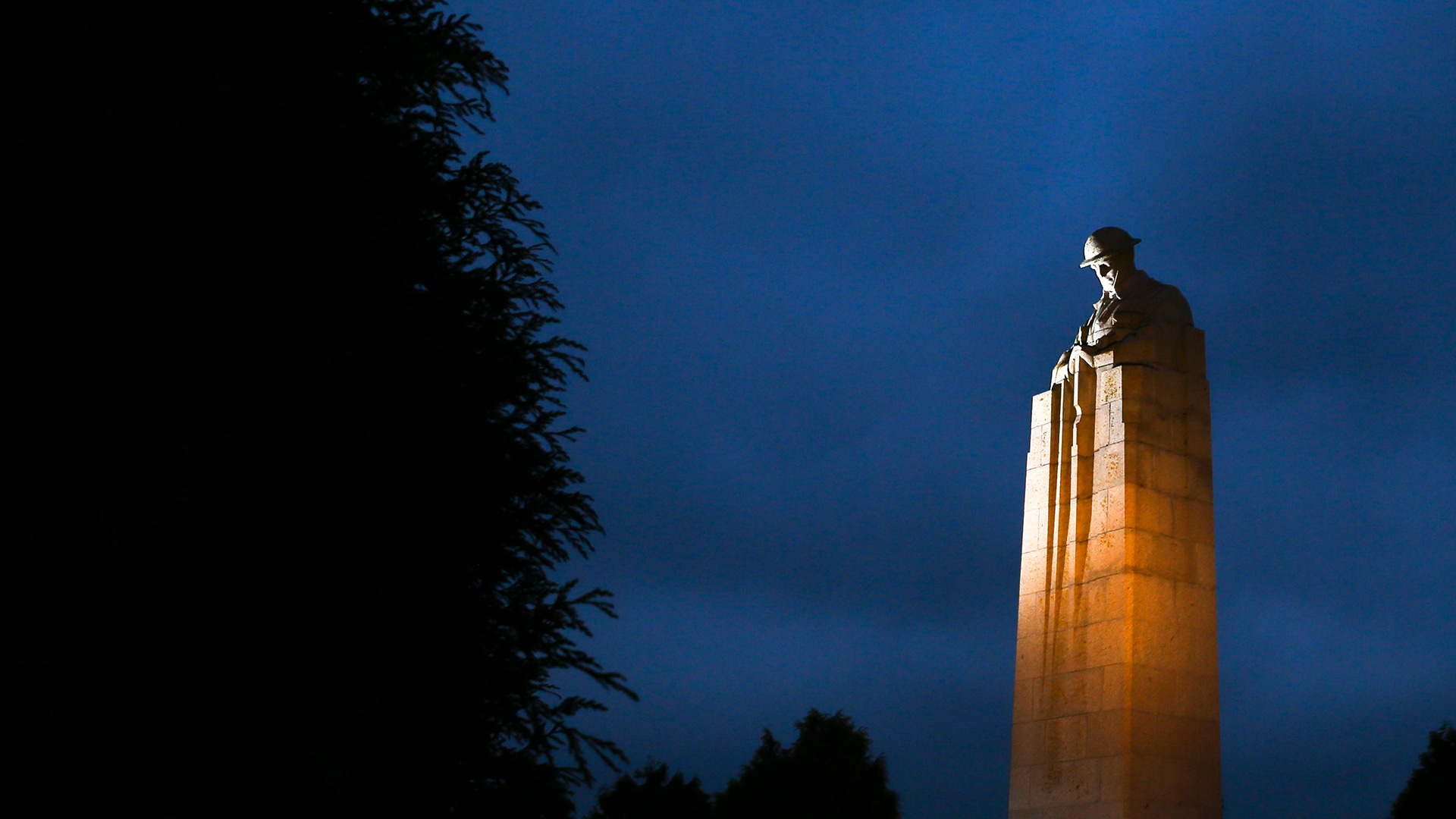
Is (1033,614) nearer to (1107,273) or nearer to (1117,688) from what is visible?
(1117,688)

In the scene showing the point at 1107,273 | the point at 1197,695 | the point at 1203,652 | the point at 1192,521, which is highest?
the point at 1107,273

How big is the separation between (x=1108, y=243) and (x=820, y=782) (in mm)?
23845

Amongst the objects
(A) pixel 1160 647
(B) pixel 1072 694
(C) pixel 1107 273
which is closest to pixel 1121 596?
(A) pixel 1160 647

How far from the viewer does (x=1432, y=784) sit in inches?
1161

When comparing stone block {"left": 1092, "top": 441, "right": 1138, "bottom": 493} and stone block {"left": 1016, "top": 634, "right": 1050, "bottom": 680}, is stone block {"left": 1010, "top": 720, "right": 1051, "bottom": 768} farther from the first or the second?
stone block {"left": 1092, "top": 441, "right": 1138, "bottom": 493}

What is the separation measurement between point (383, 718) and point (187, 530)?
67.1 inches

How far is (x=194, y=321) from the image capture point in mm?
9320

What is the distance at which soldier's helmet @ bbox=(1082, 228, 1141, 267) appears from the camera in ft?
47.4

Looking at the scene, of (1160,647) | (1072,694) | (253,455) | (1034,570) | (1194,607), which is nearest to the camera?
(253,455)

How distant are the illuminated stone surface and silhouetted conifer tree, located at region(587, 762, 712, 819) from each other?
27734 mm

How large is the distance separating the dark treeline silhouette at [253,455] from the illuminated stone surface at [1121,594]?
4783mm

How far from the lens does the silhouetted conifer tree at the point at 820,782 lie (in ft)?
115

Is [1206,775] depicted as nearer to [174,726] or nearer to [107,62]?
[174,726]

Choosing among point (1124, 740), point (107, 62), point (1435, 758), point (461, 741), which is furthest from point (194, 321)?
point (1435, 758)
